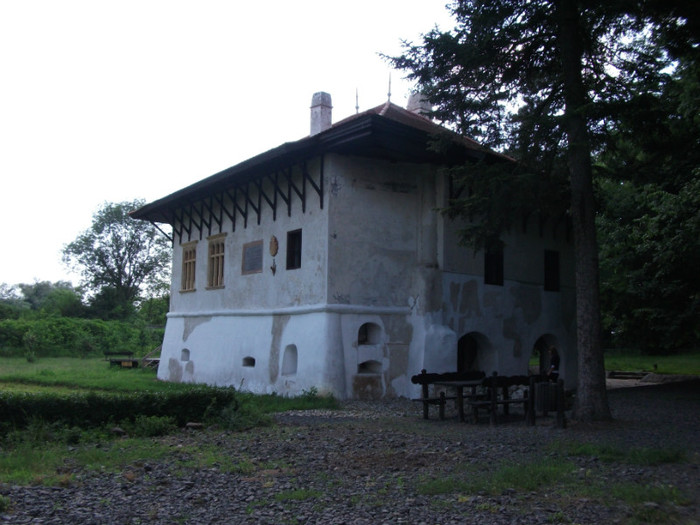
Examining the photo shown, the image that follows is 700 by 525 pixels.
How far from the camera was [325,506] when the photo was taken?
6.69 metres

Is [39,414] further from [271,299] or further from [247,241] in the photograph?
[247,241]

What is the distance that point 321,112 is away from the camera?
2242 cm

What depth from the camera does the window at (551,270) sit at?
22080 millimetres

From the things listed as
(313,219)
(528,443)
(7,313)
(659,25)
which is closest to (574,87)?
(659,25)

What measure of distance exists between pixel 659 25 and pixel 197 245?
56.9 feet

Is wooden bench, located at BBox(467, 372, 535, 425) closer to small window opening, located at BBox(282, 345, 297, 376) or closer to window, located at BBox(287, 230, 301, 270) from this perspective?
small window opening, located at BBox(282, 345, 297, 376)

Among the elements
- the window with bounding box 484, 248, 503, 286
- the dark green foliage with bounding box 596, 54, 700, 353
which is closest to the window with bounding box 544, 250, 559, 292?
the dark green foliage with bounding box 596, 54, 700, 353

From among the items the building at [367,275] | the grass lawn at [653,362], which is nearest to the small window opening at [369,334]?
the building at [367,275]

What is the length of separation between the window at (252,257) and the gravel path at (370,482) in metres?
9.55

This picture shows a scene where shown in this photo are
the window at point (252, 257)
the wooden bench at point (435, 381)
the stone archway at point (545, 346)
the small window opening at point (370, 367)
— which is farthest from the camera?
the stone archway at point (545, 346)

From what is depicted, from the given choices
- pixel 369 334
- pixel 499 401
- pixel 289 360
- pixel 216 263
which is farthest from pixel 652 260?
pixel 216 263

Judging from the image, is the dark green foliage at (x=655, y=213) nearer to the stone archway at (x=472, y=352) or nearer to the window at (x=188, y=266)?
the stone archway at (x=472, y=352)

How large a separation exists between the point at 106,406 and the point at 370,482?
18.5ft

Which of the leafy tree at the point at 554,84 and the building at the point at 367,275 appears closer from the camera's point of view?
the leafy tree at the point at 554,84
